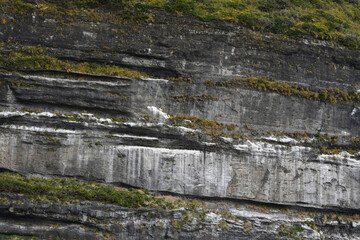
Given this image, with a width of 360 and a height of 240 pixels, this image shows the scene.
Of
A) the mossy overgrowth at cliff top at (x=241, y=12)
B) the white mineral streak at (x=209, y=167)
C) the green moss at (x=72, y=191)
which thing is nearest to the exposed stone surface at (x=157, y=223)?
the green moss at (x=72, y=191)

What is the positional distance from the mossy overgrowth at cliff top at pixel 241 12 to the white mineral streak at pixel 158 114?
4.16 meters

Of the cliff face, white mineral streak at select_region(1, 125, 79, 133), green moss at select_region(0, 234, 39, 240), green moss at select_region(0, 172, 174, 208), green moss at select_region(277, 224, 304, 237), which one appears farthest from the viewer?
green moss at select_region(277, 224, 304, 237)

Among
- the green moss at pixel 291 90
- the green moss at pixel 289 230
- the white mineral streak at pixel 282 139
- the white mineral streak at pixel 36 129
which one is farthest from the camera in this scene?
the green moss at pixel 291 90

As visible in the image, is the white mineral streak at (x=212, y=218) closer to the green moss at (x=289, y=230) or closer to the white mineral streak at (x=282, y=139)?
the green moss at (x=289, y=230)

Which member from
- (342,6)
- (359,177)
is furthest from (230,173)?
(342,6)

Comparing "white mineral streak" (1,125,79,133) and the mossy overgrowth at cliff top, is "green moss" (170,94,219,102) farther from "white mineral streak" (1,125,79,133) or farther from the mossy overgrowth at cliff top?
"white mineral streak" (1,125,79,133)

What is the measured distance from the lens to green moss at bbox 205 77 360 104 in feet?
49.3

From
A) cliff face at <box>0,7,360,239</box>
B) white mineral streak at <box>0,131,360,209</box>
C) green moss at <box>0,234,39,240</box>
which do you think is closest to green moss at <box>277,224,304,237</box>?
cliff face at <box>0,7,360,239</box>

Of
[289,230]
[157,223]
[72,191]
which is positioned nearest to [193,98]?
[157,223]

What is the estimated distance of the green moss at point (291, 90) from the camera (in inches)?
591

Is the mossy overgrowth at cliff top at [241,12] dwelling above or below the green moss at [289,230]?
above

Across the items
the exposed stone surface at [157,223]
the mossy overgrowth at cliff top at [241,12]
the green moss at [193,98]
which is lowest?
the exposed stone surface at [157,223]

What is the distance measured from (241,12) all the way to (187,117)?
5.97 m

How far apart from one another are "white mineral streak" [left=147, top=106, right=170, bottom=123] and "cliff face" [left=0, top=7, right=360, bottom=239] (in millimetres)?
43
